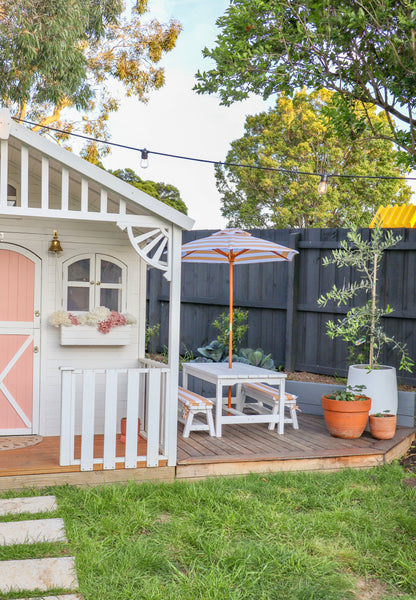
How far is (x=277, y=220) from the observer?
2541 centimetres

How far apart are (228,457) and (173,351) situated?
3.34 ft

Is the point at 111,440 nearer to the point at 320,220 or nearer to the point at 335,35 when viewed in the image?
the point at 335,35

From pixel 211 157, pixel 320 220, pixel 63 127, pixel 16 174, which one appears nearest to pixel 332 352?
pixel 16 174

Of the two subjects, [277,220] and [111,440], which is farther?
[277,220]

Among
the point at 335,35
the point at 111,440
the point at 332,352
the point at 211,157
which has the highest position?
the point at 211,157

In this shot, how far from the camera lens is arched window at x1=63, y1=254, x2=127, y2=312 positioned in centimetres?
555

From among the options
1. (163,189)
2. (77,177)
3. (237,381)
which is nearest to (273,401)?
(237,381)

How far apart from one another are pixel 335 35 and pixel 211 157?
22.6 meters

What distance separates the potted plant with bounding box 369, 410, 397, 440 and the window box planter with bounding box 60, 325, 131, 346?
2505 mm

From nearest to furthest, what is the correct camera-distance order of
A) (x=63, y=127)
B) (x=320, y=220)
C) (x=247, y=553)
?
(x=247, y=553) → (x=63, y=127) → (x=320, y=220)

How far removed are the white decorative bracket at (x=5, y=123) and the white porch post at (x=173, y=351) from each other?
1.42 meters

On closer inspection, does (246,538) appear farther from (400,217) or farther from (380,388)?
(400,217)

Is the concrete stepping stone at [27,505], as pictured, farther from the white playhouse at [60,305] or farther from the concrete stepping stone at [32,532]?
the white playhouse at [60,305]

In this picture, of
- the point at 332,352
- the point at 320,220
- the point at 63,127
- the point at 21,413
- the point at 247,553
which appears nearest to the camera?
the point at 247,553
